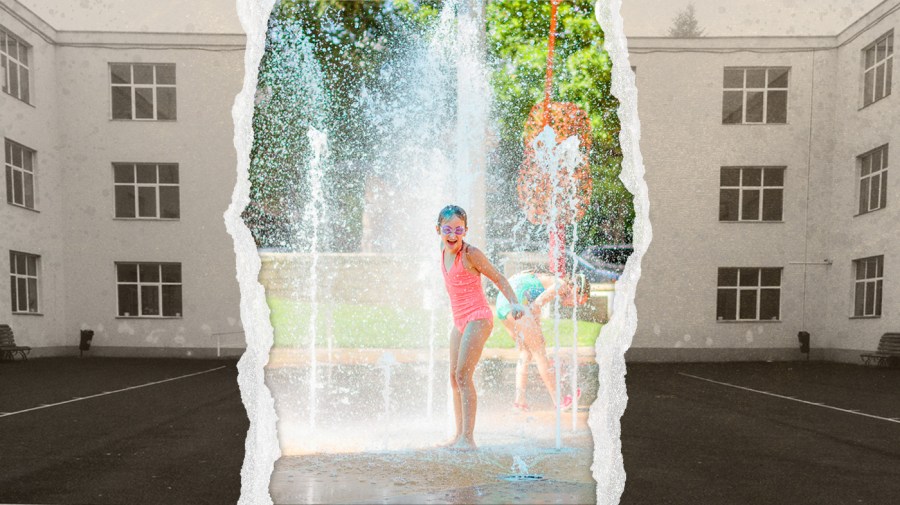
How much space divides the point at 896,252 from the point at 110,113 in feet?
63.6

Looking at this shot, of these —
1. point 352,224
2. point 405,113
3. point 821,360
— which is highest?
point 405,113

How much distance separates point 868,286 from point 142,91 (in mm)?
18969

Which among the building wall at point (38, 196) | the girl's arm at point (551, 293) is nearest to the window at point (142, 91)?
the building wall at point (38, 196)

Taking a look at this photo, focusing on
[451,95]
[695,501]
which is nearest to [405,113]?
[451,95]

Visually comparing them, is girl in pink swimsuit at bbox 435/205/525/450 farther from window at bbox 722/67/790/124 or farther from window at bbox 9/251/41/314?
window at bbox 9/251/41/314

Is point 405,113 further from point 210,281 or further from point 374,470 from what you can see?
point 210,281

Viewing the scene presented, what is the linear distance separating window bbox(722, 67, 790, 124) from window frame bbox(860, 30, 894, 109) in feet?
5.65

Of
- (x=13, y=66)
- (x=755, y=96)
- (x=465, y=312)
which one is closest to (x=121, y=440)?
(x=465, y=312)

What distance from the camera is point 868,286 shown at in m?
17.3

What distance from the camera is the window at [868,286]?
16828 millimetres

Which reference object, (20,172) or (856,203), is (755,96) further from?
(20,172)

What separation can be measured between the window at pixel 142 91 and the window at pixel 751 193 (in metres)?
14.3

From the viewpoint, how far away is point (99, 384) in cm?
1114

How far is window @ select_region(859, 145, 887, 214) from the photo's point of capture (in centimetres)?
1670
